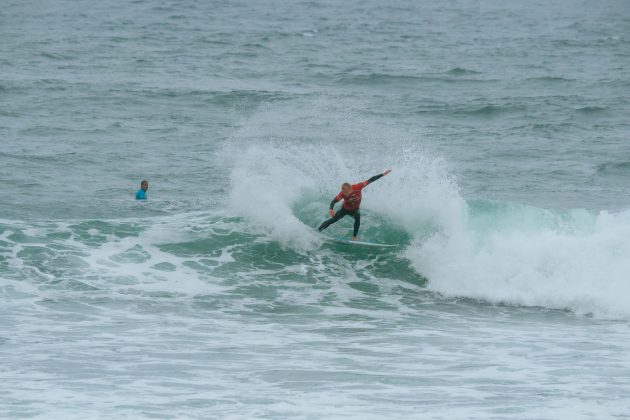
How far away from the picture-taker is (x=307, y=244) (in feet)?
59.2

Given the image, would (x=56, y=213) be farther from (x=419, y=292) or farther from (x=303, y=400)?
(x=303, y=400)

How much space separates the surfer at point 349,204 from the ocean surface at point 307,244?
19.9 inches

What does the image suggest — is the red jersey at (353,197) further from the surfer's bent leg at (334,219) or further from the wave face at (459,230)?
the wave face at (459,230)

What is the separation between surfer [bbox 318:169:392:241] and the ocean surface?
506 mm

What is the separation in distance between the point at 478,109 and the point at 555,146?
15.0ft

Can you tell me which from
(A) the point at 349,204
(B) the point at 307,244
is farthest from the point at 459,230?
(B) the point at 307,244

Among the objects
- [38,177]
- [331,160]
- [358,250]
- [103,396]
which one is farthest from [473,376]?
[38,177]

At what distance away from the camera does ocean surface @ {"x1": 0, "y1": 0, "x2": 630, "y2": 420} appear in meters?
11.2

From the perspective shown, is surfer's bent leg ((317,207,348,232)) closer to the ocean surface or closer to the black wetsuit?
the black wetsuit

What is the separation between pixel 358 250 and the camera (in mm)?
18062

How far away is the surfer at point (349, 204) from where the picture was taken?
17.3 metres

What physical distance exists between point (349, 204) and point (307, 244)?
3.75 ft

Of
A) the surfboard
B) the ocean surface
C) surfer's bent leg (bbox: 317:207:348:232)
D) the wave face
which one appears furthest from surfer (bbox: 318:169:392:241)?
the wave face

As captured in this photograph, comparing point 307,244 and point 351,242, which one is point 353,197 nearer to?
point 351,242
